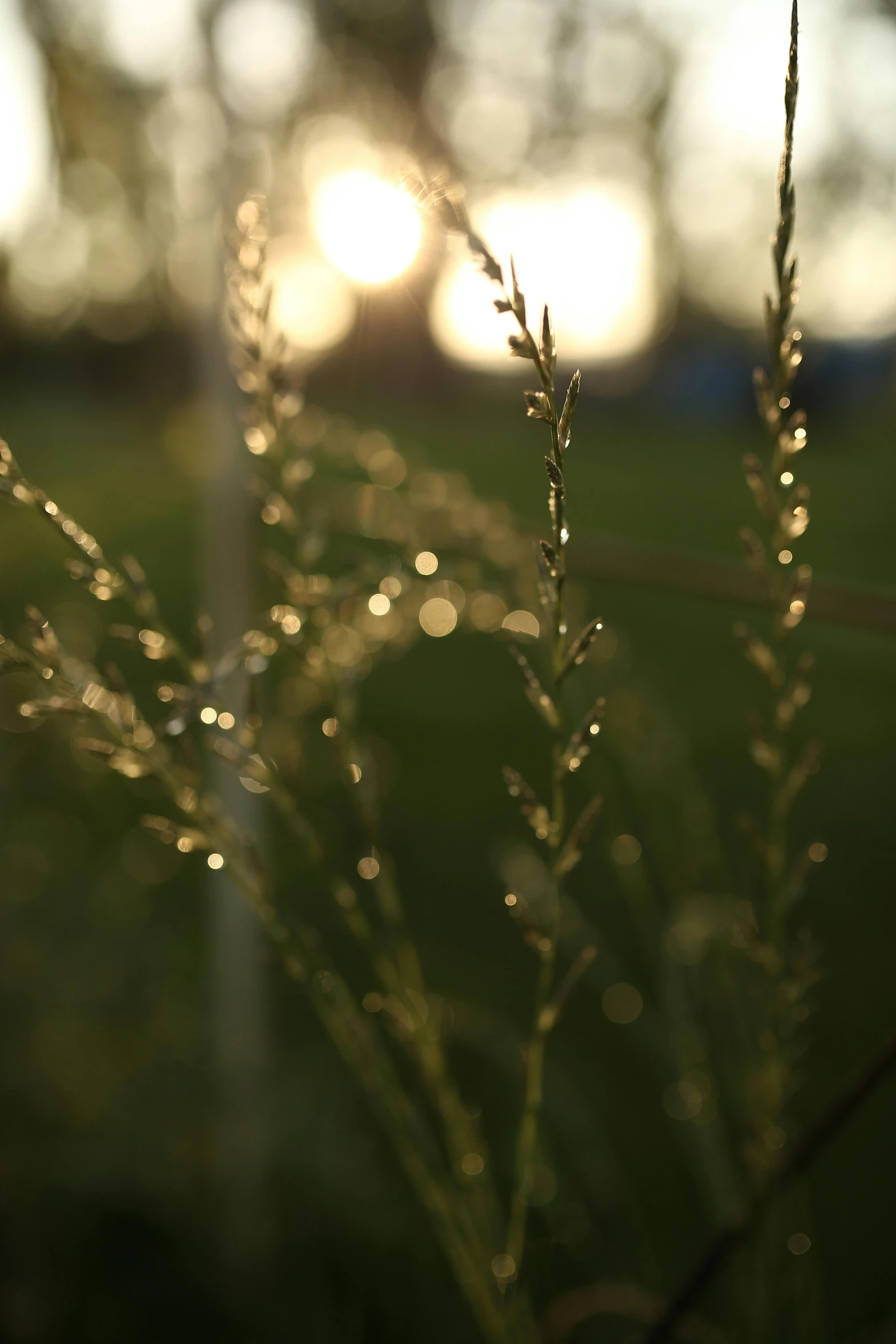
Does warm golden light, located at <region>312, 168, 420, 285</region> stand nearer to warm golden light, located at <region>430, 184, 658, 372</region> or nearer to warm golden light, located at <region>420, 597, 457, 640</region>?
warm golden light, located at <region>430, 184, 658, 372</region>

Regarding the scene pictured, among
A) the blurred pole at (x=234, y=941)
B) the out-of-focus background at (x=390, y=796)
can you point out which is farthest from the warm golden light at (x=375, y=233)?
the blurred pole at (x=234, y=941)

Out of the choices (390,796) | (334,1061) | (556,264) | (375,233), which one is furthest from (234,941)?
(390,796)

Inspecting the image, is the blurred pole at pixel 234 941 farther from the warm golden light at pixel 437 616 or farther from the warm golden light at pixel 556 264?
the warm golden light at pixel 437 616

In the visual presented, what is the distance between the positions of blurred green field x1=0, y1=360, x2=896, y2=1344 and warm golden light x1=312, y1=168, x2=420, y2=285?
40 centimetres

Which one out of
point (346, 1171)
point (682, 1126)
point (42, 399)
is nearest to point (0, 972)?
point (346, 1171)

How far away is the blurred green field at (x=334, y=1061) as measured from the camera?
1.33 meters

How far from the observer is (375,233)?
1.60 ft

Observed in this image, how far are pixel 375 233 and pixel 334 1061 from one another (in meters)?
1.88

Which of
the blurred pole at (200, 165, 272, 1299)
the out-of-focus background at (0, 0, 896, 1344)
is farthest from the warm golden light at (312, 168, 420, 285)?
the blurred pole at (200, 165, 272, 1299)

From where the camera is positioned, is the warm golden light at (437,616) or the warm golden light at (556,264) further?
the warm golden light at (437,616)

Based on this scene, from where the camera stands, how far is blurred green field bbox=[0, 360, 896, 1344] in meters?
1.33

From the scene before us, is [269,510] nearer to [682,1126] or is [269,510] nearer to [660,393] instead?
[682,1126]

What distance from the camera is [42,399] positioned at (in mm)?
8289

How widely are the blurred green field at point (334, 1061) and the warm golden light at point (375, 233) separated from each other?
0.40 metres
